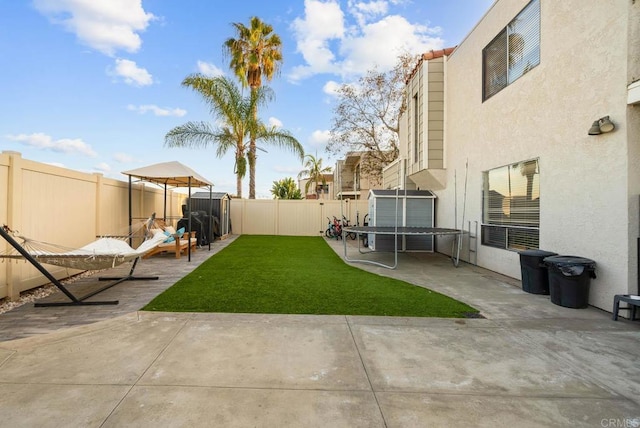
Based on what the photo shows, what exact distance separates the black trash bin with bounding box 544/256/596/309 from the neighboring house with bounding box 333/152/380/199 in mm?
14331

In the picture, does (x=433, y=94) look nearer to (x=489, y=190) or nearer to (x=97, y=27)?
(x=489, y=190)

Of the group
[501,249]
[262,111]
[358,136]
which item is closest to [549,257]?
[501,249]

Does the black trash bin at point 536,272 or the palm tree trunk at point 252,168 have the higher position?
the palm tree trunk at point 252,168

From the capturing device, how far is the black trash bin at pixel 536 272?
17.2 feet

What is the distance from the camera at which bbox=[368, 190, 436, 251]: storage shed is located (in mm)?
10211

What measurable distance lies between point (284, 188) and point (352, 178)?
14445 millimetres

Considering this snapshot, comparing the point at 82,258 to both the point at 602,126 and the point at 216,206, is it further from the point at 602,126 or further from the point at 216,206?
the point at 216,206

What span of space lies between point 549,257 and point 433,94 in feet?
20.8

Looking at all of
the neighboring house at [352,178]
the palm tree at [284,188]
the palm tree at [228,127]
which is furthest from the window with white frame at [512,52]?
the palm tree at [284,188]

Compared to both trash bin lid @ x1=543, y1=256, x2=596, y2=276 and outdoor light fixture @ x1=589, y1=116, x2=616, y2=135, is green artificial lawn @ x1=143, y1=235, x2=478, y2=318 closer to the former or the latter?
trash bin lid @ x1=543, y1=256, x2=596, y2=276

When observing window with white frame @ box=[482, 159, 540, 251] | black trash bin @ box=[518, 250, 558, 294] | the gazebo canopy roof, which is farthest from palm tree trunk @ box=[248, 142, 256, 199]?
black trash bin @ box=[518, 250, 558, 294]

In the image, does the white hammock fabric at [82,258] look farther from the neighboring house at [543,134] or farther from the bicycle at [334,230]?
the bicycle at [334,230]

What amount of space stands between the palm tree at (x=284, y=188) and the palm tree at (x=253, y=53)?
18.9m

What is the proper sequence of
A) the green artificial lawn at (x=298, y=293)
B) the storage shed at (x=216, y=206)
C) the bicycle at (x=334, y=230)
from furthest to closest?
the bicycle at (x=334, y=230)
the storage shed at (x=216, y=206)
the green artificial lawn at (x=298, y=293)
